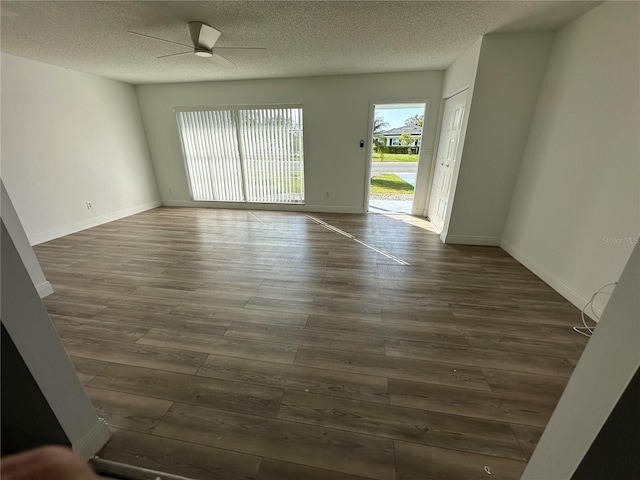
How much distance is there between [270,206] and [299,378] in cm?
429

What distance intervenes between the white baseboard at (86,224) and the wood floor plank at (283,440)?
4.09 metres

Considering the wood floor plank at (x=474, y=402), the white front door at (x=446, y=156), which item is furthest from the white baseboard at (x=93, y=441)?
the white front door at (x=446, y=156)

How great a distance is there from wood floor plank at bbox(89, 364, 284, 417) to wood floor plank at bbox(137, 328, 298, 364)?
211 millimetres

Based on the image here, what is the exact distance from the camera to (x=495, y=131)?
3.04 meters

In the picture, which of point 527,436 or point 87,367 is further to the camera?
point 87,367

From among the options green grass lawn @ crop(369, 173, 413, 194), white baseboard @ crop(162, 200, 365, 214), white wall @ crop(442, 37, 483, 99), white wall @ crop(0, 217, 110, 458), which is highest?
white wall @ crop(442, 37, 483, 99)

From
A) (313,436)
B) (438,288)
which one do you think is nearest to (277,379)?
(313,436)

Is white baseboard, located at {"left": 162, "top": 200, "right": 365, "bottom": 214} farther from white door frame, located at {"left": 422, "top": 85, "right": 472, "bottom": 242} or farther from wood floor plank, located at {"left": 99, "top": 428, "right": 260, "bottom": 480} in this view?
wood floor plank, located at {"left": 99, "top": 428, "right": 260, "bottom": 480}

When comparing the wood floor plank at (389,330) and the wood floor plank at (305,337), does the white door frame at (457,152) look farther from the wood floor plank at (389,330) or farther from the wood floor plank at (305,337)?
the wood floor plank at (305,337)

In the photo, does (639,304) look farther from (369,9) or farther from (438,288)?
(369,9)

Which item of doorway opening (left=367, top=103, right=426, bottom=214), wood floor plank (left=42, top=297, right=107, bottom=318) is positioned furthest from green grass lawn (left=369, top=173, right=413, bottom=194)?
wood floor plank (left=42, top=297, right=107, bottom=318)

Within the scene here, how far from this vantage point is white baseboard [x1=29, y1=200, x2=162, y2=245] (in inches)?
143

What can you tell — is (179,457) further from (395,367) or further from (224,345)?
(395,367)

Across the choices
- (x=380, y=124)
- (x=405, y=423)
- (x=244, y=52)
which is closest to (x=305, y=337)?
(x=405, y=423)
